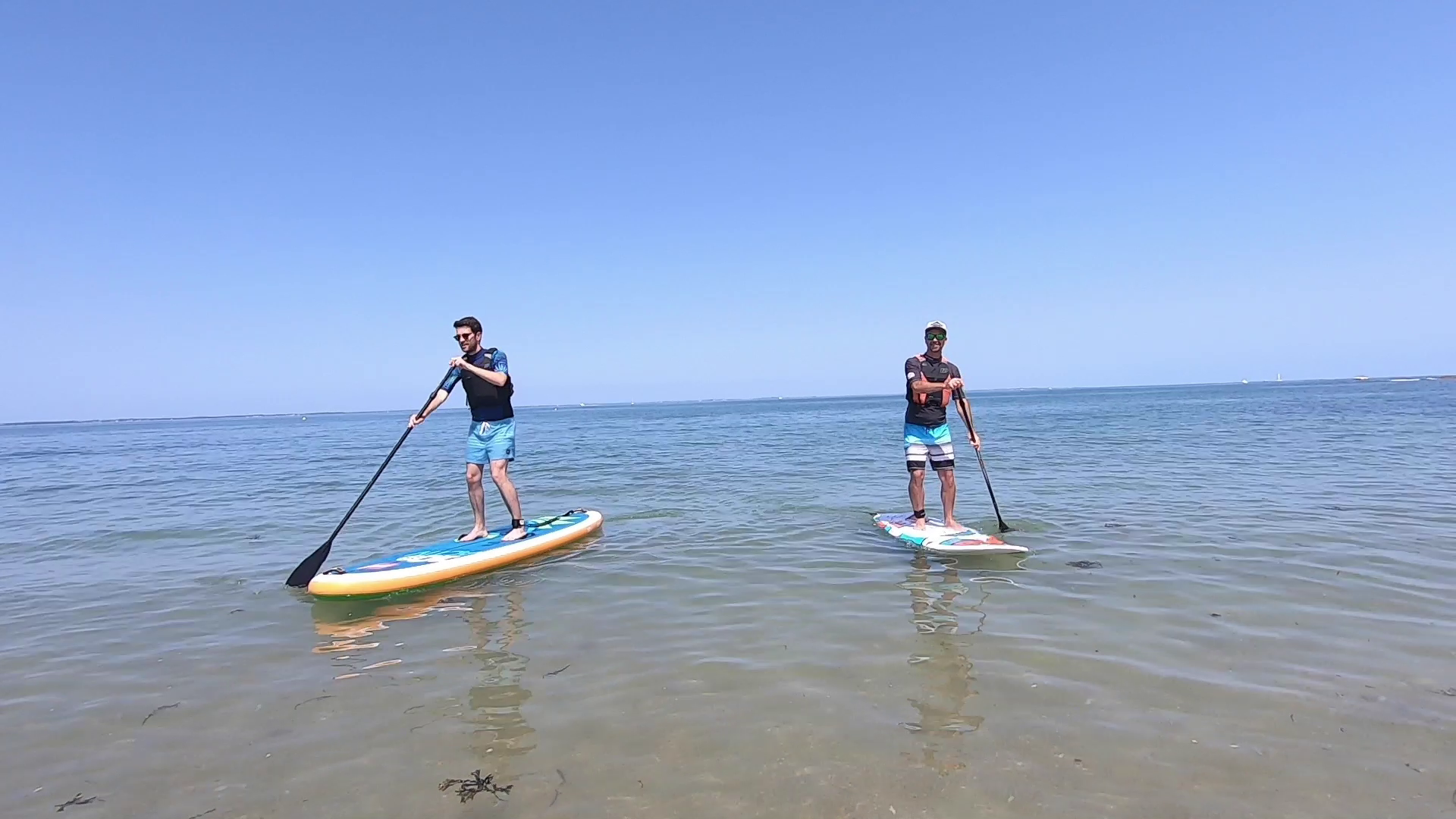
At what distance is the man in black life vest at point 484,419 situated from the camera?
318 inches

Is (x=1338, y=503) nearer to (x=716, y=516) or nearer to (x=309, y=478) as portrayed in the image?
(x=716, y=516)

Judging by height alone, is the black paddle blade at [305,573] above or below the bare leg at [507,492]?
below

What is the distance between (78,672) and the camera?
4688 mm

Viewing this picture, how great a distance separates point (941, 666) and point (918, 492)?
4253 millimetres

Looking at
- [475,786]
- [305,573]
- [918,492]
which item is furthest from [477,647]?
[918,492]

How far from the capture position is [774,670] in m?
4.36

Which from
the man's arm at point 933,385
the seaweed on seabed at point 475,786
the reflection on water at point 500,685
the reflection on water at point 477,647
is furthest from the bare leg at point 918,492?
the seaweed on seabed at point 475,786

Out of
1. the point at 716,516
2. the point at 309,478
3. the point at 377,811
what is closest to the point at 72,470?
the point at 309,478

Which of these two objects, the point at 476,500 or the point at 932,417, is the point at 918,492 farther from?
the point at 476,500

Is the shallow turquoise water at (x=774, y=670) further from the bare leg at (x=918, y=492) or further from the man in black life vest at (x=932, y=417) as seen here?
the man in black life vest at (x=932, y=417)

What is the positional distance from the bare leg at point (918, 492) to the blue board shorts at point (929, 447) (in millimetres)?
58

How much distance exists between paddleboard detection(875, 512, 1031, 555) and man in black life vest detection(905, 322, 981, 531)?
18cm

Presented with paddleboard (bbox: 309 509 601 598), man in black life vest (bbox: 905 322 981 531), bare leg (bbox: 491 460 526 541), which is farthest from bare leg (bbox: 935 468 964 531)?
bare leg (bbox: 491 460 526 541)

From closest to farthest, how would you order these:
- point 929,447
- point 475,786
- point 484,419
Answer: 1. point 475,786
2. point 484,419
3. point 929,447
